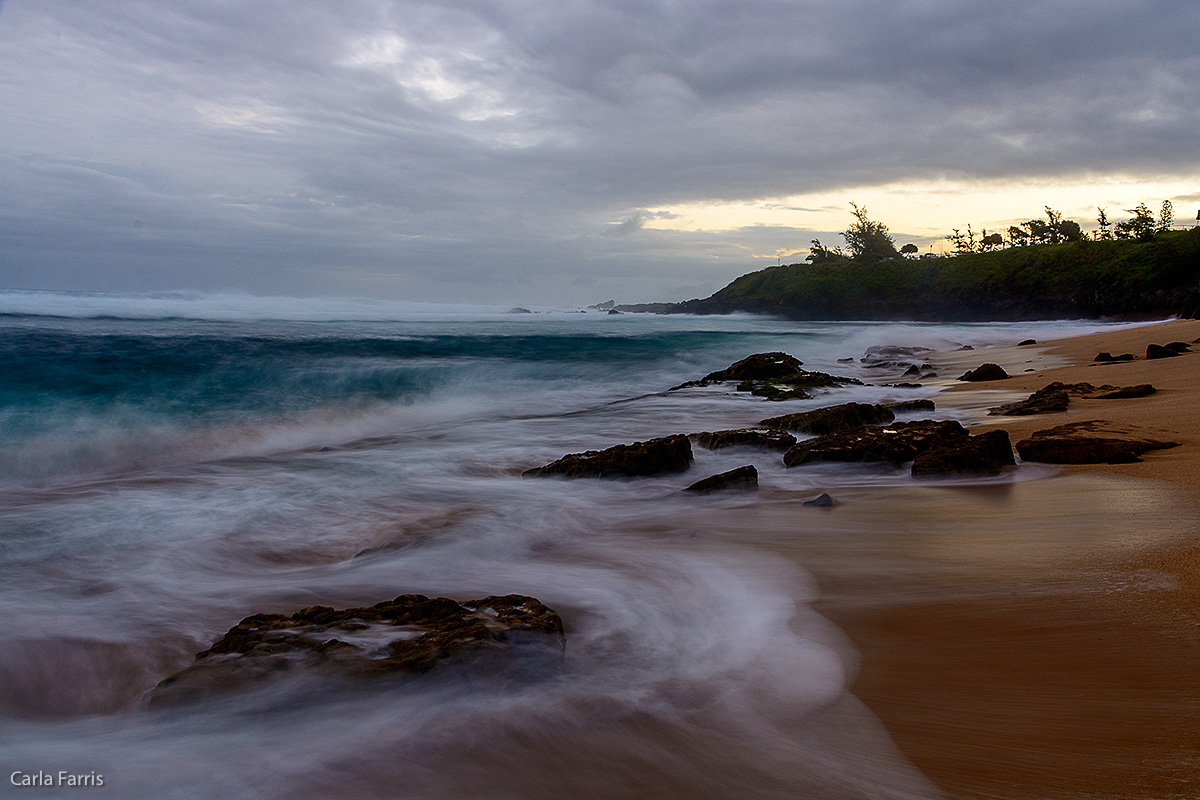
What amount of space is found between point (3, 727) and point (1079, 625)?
360 cm

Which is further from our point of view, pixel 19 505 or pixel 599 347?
pixel 599 347

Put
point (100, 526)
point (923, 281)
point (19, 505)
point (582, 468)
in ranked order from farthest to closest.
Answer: point (923, 281)
point (582, 468)
point (19, 505)
point (100, 526)

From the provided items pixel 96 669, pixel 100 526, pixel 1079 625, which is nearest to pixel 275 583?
pixel 96 669

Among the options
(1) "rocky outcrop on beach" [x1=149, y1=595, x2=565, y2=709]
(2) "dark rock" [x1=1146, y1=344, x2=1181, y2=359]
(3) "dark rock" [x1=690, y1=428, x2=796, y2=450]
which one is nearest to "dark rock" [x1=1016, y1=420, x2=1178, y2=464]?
(3) "dark rock" [x1=690, y1=428, x2=796, y2=450]

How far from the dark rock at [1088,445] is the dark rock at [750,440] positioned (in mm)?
1876

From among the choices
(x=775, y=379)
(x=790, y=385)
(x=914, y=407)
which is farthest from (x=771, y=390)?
(x=914, y=407)

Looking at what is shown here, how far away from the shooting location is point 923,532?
359cm

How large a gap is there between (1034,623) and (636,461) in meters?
3.47

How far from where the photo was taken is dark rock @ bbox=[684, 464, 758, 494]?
4.96 metres

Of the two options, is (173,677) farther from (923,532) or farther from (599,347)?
(599,347)

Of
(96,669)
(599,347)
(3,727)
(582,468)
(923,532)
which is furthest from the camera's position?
(599,347)

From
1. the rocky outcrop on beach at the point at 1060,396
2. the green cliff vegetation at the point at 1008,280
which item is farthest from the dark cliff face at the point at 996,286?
the rocky outcrop on beach at the point at 1060,396

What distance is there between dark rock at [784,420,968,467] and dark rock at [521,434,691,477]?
2.96 ft

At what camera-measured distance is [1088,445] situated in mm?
4609
